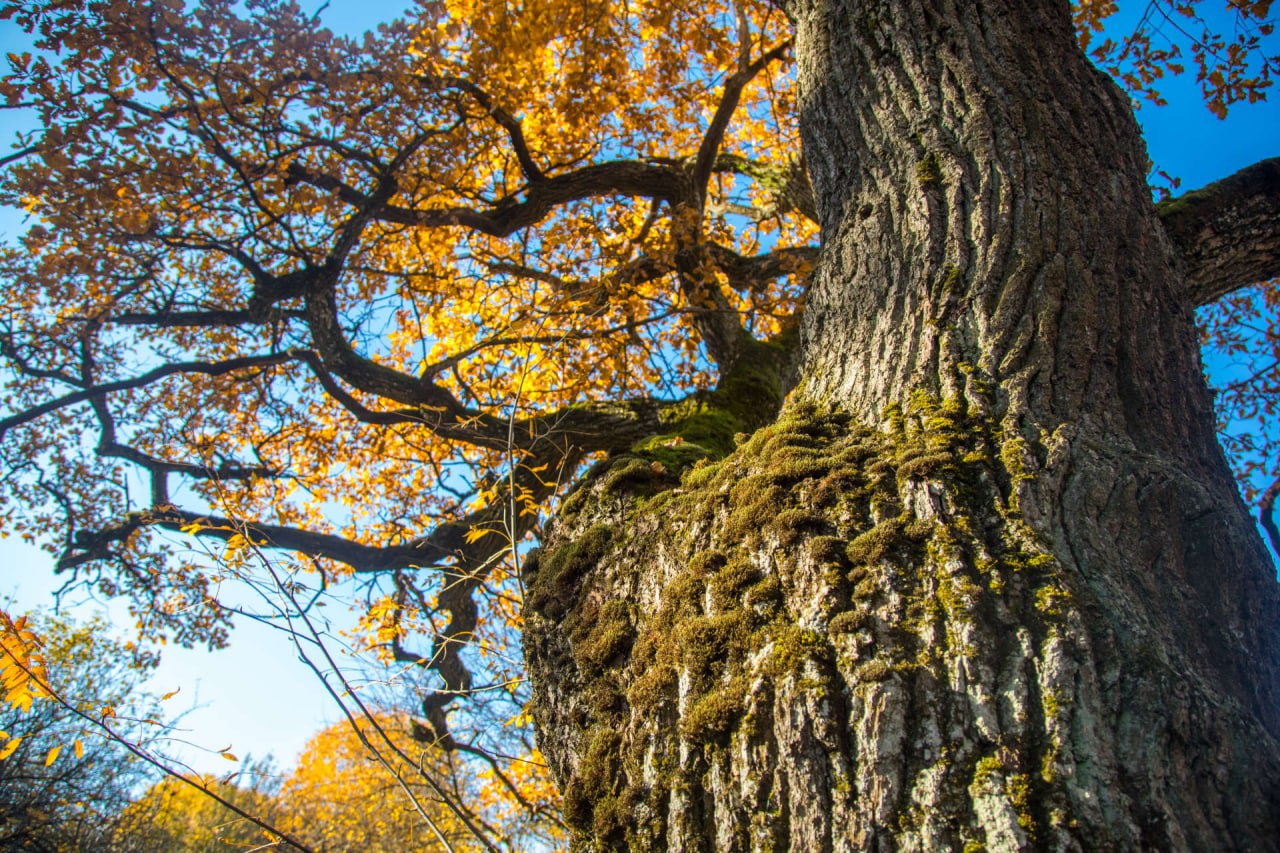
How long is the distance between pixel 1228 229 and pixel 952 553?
8.81 ft

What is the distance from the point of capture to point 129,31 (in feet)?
14.5

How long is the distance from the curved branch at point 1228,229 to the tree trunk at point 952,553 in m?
0.62

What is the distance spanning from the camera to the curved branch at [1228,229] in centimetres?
301

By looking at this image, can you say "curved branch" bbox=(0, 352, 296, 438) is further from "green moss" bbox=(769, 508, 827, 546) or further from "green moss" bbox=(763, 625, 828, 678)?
"green moss" bbox=(763, 625, 828, 678)

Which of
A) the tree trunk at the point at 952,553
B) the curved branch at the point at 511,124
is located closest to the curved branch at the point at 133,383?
the curved branch at the point at 511,124

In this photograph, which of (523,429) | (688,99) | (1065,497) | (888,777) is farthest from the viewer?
(688,99)

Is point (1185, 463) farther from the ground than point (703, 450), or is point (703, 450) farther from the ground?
point (703, 450)

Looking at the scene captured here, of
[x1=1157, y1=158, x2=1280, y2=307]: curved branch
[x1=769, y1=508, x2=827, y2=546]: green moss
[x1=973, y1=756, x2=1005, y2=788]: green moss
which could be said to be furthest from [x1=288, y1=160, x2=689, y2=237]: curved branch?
[x1=973, y1=756, x2=1005, y2=788]: green moss

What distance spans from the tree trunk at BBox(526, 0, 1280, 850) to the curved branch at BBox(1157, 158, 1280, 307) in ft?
2.02

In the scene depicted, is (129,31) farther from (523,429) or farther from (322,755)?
(322,755)

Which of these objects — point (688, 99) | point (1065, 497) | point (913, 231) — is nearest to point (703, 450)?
point (913, 231)

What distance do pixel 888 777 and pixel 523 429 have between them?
3.83m

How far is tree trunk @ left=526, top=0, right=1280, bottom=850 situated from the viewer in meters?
1.31

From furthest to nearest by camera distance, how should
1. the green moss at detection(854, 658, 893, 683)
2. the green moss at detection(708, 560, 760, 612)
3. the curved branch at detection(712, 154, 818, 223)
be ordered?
the curved branch at detection(712, 154, 818, 223) < the green moss at detection(708, 560, 760, 612) < the green moss at detection(854, 658, 893, 683)
